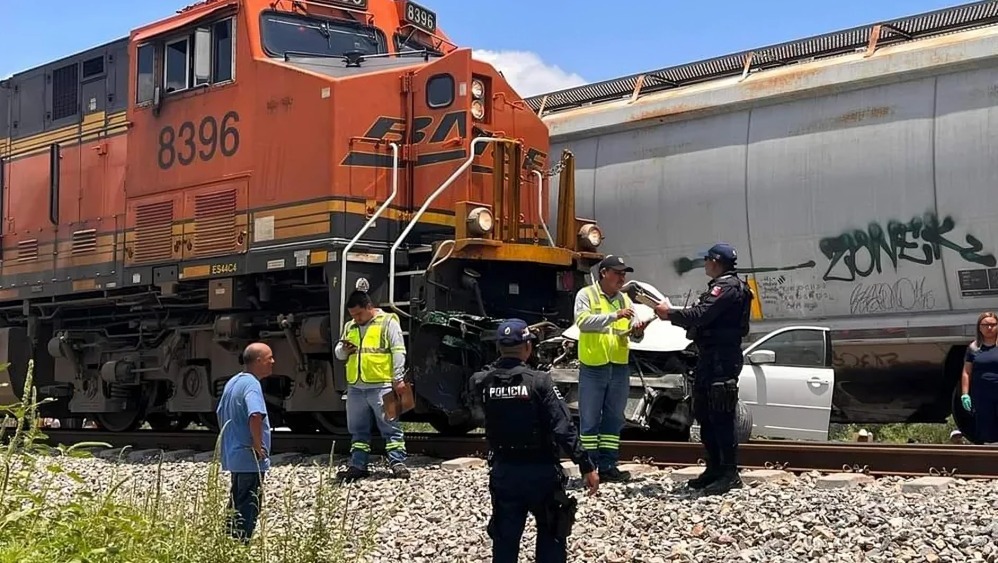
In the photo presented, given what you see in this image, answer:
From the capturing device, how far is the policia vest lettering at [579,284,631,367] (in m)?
7.50

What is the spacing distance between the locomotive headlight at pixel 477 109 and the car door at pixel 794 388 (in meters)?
3.21

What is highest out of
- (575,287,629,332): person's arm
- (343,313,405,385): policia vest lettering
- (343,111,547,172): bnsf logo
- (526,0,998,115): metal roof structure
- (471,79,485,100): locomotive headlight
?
(526,0,998,115): metal roof structure

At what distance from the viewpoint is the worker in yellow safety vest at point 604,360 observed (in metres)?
7.41

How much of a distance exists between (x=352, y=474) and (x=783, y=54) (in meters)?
6.89

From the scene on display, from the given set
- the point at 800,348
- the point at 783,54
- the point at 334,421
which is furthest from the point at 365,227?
the point at 783,54

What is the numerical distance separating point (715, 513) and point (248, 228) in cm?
573

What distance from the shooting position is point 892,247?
10.3 meters

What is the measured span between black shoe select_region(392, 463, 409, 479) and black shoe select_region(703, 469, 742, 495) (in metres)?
2.39

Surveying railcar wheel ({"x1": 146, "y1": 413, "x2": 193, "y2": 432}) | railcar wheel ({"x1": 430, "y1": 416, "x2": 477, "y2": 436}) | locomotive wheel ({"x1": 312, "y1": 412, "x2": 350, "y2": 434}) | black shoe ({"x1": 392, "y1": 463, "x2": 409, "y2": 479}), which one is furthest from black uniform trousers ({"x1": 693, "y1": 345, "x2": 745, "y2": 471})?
railcar wheel ({"x1": 146, "y1": 413, "x2": 193, "y2": 432})

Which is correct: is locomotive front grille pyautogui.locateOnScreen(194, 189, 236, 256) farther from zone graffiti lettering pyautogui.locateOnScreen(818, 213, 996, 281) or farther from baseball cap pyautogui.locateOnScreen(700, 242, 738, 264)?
zone graffiti lettering pyautogui.locateOnScreen(818, 213, 996, 281)

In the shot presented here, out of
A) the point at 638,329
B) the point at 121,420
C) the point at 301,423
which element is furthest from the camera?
the point at 121,420

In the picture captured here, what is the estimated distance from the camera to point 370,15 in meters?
10.9

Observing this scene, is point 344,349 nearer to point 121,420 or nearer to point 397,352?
point 397,352

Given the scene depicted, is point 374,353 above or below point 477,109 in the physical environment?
below
